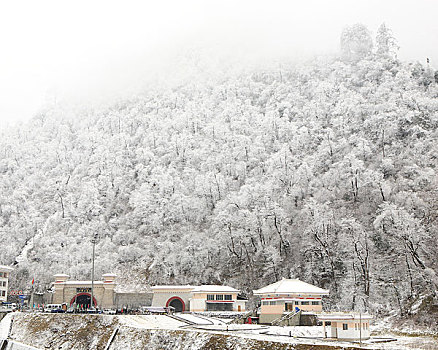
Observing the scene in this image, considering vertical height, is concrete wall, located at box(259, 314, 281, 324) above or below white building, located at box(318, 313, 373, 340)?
below

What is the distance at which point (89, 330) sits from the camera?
2040 inches

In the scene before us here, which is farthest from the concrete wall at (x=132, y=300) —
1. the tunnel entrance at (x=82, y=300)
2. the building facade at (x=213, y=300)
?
the building facade at (x=213, y=300)

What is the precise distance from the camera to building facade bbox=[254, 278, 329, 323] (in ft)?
200

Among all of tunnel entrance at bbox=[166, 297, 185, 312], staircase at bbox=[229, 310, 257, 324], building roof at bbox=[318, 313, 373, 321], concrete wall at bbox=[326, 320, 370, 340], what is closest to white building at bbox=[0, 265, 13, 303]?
tunnel entrance at bbox=[166, 297, 185, 312]

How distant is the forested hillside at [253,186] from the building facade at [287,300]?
Answer: 242 inches

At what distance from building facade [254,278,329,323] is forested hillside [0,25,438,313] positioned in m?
6.14

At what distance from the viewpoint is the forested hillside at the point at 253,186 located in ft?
235

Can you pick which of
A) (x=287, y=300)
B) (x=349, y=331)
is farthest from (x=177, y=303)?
(x=349, y=331)

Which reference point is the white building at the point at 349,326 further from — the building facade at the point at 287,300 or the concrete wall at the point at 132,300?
the concrete wall at the point at 132,300

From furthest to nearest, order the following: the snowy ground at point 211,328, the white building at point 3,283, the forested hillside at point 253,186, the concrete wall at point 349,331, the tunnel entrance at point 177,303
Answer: the white building at point 3,283
the tunnel entrance at point 177,303
the forested hillside at point 253,186
the concrete wall at point 349,331
the snowy ground at point 211,328

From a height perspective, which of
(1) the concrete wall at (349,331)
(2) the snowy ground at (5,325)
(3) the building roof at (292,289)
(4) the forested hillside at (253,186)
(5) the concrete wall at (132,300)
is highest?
(4) the forested hillside at (253,186)

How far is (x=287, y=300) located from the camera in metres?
61.0

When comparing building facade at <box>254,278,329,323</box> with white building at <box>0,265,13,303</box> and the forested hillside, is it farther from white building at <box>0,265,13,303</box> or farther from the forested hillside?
white building at <box>0,265,13,303</box>

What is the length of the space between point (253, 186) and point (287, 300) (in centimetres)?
3878
